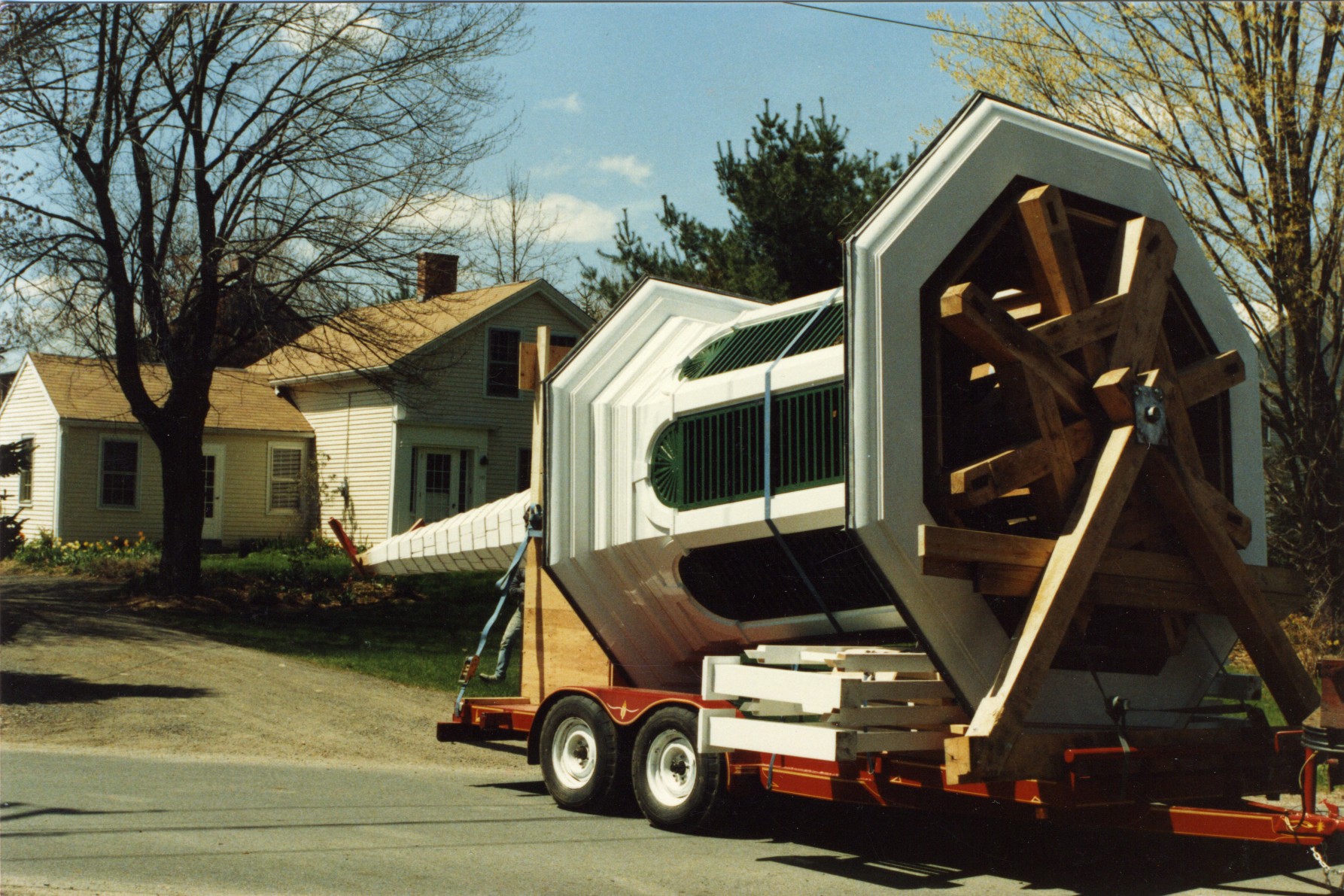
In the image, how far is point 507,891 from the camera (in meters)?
6.55

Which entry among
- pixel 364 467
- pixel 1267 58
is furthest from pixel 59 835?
pixel 364 467

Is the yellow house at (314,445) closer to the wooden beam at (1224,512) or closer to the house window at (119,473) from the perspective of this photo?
the house window at (119,473)

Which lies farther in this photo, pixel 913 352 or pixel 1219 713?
pixel 1219 713

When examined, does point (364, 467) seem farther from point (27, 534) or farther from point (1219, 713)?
point (1219, 713)

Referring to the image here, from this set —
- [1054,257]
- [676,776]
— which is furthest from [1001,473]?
[676,776]

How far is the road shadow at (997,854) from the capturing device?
24.0 ft

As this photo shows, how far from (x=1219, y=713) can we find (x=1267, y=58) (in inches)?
483

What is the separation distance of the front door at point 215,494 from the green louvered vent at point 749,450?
24.2 meters

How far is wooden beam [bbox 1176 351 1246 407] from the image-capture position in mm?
Answer: 8312

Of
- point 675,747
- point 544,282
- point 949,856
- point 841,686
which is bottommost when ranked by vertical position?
point 949,856

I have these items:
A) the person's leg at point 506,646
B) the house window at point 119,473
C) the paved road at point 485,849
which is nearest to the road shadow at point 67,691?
the paved road at point 485,849

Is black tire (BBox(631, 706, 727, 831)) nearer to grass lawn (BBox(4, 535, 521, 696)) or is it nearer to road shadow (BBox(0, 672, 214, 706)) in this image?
grass lawn (BBox(4, 535, 521, 696))

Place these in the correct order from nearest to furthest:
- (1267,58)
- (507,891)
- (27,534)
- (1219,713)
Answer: (507,891) → (1219,713) → (1267,58) → (27,534)

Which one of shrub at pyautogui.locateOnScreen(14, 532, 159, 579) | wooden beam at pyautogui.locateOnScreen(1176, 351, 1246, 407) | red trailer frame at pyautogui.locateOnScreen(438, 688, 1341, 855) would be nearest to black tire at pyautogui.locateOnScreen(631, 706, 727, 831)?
red trailer frame at pyautogui.locateOnScreen(438, 688, 1341, 855)
